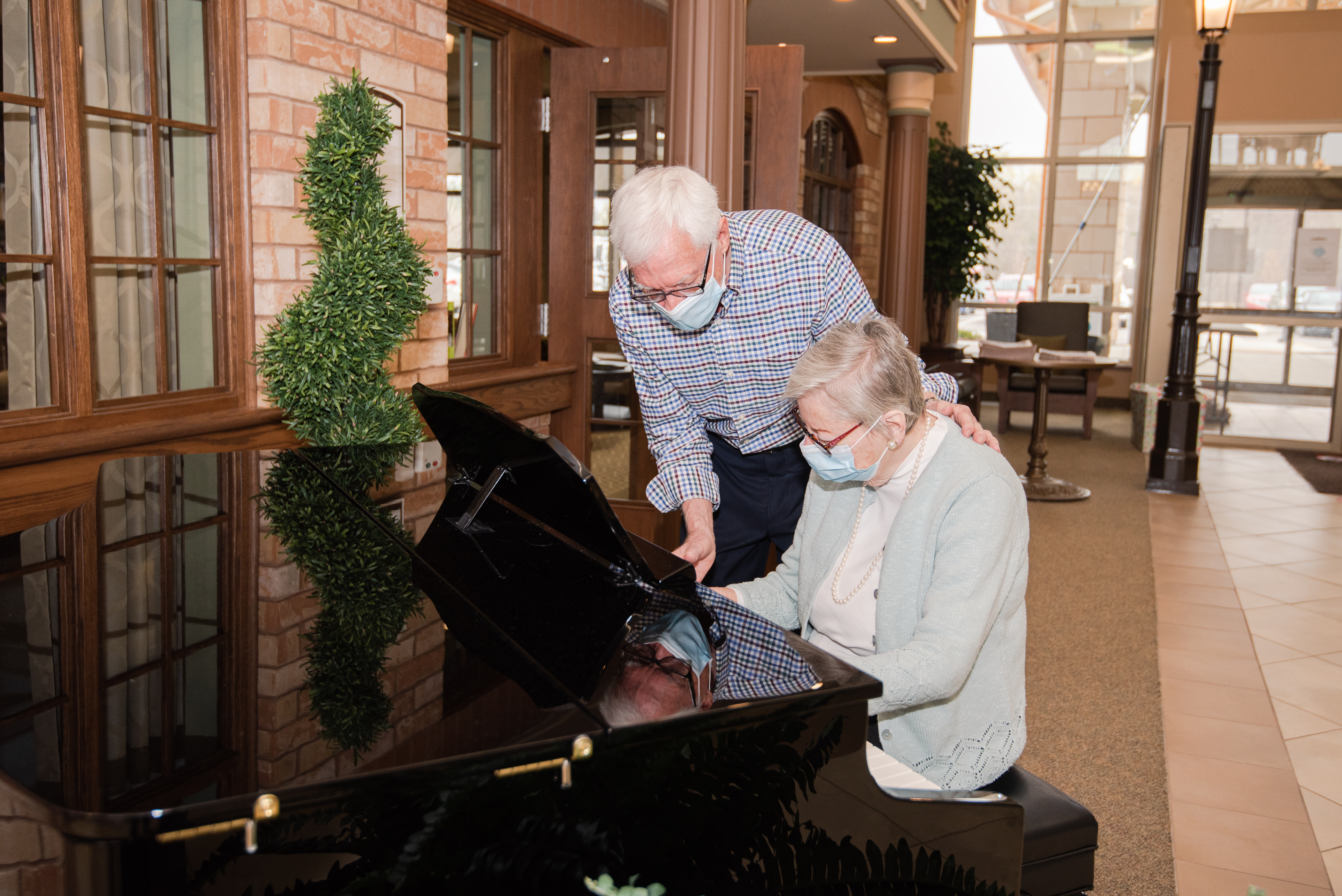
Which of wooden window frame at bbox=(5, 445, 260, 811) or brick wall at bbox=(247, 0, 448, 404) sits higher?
brick wall at bbox=(247, 0, 448, 404)

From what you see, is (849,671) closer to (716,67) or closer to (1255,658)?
(716,67)

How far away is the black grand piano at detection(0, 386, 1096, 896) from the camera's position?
900 millimetres

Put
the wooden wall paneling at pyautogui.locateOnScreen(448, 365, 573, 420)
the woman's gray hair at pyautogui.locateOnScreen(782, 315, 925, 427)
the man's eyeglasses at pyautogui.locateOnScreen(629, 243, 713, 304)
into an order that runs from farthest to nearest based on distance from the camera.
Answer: the wooden wall paneling at pyautogui.locateOnScreen(448, 365, 573, 420)
the man's eyeglasses at pyautogui.locateOnScreen(629, 243, 713, 304)
the woman's gray hair at pyautogui.locateOnScreen(782, 315, 925, 427)

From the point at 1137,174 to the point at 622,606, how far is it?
433 inches

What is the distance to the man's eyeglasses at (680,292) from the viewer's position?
2.02 meters

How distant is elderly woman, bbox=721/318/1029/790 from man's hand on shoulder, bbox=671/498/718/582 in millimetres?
400

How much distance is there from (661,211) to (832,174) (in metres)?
6.97

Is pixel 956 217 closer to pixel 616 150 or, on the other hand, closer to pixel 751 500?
pixel 616 150

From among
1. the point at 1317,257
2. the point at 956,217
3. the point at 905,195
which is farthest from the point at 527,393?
the point at 1317,257

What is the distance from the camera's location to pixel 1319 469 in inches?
317

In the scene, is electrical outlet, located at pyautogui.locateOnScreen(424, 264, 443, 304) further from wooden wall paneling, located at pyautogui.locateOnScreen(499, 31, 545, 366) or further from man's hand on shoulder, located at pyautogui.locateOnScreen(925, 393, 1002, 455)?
man's hand on shoulder, located at pyautogui.locateOnScreen(925, 393, 1002, 455)

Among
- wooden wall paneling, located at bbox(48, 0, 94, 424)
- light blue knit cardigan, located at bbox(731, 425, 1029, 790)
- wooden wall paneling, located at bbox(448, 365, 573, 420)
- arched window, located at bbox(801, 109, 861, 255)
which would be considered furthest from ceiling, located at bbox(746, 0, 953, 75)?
light blue knit cardigan, located at bbox(731, 425, 1029, 790)

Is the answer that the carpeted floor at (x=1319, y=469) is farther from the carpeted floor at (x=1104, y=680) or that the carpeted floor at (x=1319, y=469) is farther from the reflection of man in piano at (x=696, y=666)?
the reflection of man in piano at (x=696, y=666)

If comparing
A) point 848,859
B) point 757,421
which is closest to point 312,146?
point 757,421
